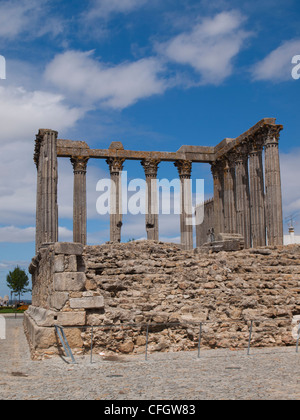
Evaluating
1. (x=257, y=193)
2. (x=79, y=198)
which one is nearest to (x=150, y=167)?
(x=79, y=198)

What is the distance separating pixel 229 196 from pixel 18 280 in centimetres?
3893

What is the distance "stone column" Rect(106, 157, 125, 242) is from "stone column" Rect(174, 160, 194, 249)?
12.4 ft

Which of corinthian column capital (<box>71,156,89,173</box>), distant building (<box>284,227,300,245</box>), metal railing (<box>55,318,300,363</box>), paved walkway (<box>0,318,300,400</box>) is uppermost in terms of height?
corinthian column capital (<box>71,156,89,173</box>)

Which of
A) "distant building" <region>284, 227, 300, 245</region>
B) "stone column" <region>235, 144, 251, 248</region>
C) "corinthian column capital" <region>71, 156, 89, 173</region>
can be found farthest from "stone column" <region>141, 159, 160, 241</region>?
"distant building" <region>284, 227, 300, 245</region>

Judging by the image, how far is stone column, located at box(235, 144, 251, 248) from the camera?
2780 centimetres

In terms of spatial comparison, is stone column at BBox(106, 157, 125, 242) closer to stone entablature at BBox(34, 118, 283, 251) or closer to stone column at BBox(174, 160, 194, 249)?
stone entablature at BBox(34, 118, 283, 251)

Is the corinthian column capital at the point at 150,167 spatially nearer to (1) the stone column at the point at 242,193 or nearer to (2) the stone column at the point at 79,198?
(2) the stone column at the point at 79,198

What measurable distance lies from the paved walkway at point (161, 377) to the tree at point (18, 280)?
51.6 m

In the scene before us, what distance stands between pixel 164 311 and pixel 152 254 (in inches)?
152

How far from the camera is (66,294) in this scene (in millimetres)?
10984

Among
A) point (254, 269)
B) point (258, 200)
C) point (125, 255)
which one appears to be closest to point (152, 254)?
point (125, 255)

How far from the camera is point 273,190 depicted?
2408cm

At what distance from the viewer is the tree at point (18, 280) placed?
201 ft
